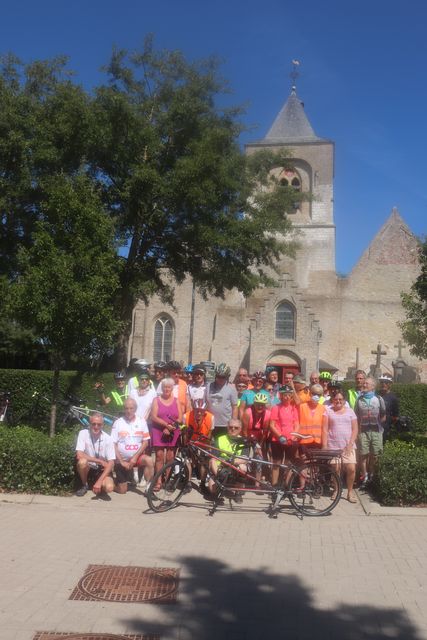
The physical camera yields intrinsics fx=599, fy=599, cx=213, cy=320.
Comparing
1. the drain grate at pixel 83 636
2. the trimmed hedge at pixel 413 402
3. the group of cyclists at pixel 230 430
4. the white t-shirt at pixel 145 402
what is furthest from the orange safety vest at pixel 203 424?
the trimmed hedge at pixel 413 402

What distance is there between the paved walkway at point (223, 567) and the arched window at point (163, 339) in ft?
104

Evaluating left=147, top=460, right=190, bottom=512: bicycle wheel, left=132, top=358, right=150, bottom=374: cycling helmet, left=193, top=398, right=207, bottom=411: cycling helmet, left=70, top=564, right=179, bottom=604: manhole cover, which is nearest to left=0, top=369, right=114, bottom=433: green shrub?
left=132, top=358, right=150, bottom=374: cycling helmet

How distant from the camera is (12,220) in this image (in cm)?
1788

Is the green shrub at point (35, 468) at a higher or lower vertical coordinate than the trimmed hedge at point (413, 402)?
lower

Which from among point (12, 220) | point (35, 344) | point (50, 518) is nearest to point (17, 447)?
point (50, 518)

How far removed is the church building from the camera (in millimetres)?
35875

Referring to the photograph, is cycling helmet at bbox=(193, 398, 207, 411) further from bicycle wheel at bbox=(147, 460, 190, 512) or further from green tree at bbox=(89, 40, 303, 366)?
green tree at bbox=(89, 40, 303, 366)

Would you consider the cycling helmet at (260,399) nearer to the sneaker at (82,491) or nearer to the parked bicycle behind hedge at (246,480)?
the parked bicycle behind hedge at (246,480)

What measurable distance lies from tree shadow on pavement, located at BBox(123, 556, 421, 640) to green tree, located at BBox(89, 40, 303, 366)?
44.6 feet

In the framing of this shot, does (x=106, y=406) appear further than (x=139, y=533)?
Yes

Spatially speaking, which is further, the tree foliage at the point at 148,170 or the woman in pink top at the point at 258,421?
the tree foliage at the point at 148,170

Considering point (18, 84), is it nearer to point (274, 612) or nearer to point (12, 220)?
point (12, 220)

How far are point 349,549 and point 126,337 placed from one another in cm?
1472

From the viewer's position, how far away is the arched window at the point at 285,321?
3603 cm
